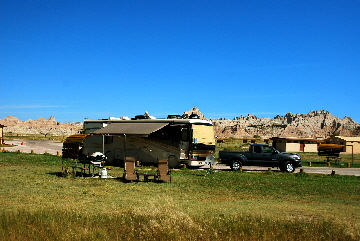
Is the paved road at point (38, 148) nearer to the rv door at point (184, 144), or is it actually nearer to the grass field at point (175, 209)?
the rv door at point (184, 144)

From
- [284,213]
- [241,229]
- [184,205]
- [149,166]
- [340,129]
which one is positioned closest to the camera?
[241,229]

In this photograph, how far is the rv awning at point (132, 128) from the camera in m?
21.9

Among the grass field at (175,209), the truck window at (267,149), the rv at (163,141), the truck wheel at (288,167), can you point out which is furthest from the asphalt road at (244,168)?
the grass field at (175,209)

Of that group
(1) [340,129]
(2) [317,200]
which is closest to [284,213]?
(2) [317,200]

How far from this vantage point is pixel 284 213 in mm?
10383

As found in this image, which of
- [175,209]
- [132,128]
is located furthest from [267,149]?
[175,209]

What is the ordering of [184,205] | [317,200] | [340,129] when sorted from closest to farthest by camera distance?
[184,205], [317,200], [340,129]

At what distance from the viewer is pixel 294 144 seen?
53.7 m

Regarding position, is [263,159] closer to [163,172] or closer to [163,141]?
[163,141]

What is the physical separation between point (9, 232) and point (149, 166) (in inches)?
596

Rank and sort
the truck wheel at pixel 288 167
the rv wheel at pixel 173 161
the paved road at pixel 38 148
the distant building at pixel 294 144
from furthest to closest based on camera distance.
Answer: the distant building at pixel 294 144 < the paved road at pixel 38 148 < the truck wheel at pixel 288 167 < the rv wheel at pixel 173 161

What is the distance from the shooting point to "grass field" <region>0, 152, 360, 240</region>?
327 inches

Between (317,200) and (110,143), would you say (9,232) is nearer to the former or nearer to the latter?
(317,200)

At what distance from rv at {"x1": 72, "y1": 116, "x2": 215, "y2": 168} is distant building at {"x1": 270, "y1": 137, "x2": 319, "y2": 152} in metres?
32.3
